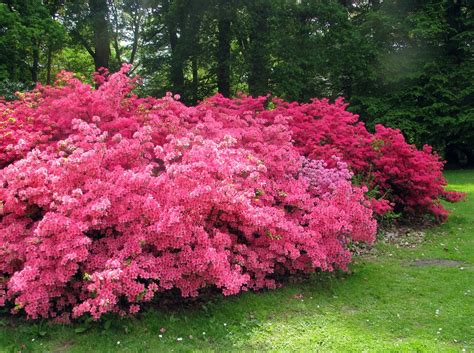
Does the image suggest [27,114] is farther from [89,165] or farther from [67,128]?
[89,165]

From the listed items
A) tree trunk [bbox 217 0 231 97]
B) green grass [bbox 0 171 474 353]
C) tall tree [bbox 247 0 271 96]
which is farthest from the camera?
tree trunk [bbox 217 0 231 97]

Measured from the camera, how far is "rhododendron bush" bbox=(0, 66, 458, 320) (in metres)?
4.00

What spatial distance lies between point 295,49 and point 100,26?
6.44 m

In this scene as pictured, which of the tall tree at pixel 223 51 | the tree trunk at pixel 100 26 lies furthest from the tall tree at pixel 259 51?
the tree trunk at pixel 100 26

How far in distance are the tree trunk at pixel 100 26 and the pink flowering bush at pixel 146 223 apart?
10.7m

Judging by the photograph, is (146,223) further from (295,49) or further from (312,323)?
(295,49)

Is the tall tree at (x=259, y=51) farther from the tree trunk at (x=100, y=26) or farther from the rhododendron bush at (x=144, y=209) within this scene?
the rhododendron bush at (x=144, y=209)

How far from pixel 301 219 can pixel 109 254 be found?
7.34 feet

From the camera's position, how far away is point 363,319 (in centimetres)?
455

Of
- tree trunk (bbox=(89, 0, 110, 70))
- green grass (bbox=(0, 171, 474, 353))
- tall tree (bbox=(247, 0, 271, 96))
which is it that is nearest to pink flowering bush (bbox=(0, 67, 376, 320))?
green grass (bbox=(0, 171, 474, 353))

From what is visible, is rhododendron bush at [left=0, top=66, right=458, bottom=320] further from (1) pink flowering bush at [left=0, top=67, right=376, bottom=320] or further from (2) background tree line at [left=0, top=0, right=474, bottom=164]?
(2) background tree line at [left=0, top=0, right=474, bottom=164]

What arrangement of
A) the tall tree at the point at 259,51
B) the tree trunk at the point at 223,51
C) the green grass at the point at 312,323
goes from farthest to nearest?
1. the tree trunk at the point at 223,51
2. the tall tree at the point at 259,51
3. the green grass at the point at 312,323

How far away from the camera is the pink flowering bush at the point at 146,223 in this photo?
397 centimetres

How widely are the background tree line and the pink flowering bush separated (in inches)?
374
